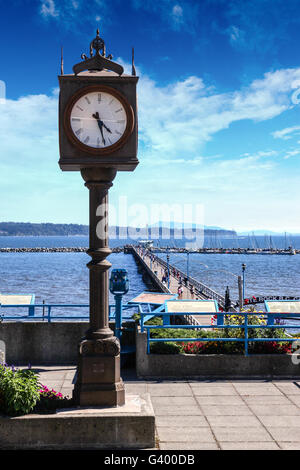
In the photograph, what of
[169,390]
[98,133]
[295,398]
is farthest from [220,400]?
[98,133]

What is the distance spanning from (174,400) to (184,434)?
1.46 m

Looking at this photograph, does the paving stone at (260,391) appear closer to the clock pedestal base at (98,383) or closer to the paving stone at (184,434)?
the paving stone at (184,434)

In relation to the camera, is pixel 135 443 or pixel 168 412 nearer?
pixel 135 443

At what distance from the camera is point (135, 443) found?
5.88m

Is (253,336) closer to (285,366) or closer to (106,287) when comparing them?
(285,366)

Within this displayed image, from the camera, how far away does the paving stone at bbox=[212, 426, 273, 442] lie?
247 inches

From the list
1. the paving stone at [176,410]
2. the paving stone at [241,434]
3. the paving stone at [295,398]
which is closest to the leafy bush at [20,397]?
the paving stone at [176,410]

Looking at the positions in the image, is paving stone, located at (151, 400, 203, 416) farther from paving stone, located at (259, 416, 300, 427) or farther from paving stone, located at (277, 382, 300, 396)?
paving stone, located at (277, 382, 300, 396)

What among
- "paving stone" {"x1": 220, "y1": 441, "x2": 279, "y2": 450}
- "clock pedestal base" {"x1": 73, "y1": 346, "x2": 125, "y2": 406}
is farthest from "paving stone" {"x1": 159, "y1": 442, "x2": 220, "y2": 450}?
"clock pedestal base" {"x1": 73, "y1": 346, "x2": 125, "y2": 406}

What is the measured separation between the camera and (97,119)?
6.47 m

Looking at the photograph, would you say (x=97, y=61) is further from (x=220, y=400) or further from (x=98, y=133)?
(x=220, y=400)

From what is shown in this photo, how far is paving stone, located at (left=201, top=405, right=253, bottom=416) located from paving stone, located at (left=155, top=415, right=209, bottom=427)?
0.28 m
